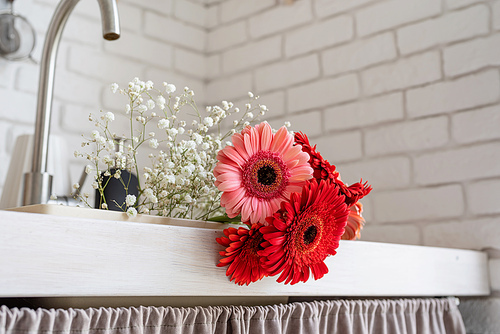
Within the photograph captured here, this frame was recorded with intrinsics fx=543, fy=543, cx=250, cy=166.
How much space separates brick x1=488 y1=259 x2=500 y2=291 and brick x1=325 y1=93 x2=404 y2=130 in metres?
0.45

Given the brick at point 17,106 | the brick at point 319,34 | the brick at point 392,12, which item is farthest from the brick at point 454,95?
the brick at point 17,106

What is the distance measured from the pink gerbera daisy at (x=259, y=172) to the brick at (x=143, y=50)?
1.19 meters

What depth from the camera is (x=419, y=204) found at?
145 cm

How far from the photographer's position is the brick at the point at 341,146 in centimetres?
160

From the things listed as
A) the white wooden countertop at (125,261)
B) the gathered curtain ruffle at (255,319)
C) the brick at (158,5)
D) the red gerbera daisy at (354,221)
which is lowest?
the gathered curtain ruffle at (255,319)

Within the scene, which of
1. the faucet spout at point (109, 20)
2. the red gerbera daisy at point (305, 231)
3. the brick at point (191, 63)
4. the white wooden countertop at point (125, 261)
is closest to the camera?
the white wooden countertop at point (125, 261)

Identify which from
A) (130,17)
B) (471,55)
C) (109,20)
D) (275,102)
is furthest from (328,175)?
→ (130,17)

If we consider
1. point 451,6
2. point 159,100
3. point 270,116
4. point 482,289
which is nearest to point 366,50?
point 451,6

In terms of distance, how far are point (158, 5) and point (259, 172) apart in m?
1.39

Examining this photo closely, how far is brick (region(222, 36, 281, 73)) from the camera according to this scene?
1892 mm

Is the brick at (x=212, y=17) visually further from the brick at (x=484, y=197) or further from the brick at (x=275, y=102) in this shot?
the brick at (x=484, y=197)

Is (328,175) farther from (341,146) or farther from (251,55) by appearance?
(251,55)

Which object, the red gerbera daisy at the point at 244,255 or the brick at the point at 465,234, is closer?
the red gerbera daisy at the point at 244,255

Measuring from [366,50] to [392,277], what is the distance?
32.8 inches
